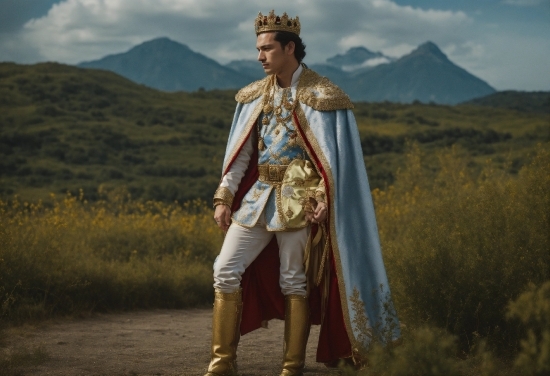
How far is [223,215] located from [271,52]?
103cm

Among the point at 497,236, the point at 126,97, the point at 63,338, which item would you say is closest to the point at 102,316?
the point at 63,338

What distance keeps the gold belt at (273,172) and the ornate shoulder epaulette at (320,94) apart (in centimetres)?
42

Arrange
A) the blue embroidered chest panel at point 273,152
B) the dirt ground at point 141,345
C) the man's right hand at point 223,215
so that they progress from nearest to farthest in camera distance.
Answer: the blue embroidered chest panel at point 273,152, the man's right hand at point 223,215, the dirt ground at point 141,345

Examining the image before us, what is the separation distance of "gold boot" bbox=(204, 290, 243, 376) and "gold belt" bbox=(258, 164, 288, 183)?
0.70 metres

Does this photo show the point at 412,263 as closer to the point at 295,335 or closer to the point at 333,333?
the point at 333,333

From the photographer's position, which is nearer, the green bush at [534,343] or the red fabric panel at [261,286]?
the green bush at [534,343]

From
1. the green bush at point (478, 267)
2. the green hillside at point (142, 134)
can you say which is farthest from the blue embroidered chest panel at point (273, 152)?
the green hillside at point (142, 134)

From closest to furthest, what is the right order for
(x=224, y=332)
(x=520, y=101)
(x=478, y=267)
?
(x=224, y=332) < (x=478, y=267) < (x=520, y=101)

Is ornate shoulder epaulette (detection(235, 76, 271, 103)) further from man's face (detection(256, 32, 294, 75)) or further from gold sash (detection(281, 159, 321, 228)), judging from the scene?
gold sash (detection(281, 159, 321, 228))

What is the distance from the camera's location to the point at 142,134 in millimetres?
47094

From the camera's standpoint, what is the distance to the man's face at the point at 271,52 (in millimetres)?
4688

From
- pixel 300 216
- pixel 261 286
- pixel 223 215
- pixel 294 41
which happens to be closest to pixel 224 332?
pixel 261 286

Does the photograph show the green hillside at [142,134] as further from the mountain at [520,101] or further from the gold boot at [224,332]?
the gold boot at [224,332]

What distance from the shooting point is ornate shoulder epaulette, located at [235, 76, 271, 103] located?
495 cm
